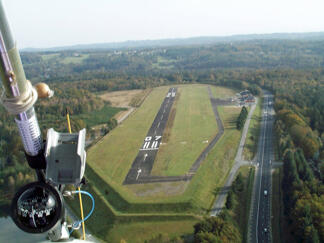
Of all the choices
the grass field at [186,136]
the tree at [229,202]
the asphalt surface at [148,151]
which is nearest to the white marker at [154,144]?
the asphalt surface at [148,151]

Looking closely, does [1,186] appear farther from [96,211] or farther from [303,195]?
[303,195]

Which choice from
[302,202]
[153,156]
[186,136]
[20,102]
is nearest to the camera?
[20,102]

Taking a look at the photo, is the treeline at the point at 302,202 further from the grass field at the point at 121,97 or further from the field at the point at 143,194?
the grass field at the point at 121,97

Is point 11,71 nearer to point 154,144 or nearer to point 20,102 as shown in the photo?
point 20,102

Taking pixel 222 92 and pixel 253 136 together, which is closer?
pixel 253 136

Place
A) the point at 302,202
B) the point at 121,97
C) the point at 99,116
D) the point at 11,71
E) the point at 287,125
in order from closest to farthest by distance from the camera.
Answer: the point at 11,71 → the point at 302,202 → the point at 287,125 → the point at 99,116 → the point at 121,97

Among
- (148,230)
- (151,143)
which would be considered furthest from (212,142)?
(148,230)

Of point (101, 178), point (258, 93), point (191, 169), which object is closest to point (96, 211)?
point (101, 178)

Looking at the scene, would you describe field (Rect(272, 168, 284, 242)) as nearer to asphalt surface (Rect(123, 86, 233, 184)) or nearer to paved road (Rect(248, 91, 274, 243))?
paved road (Rect(248, 91, 274, 243))
